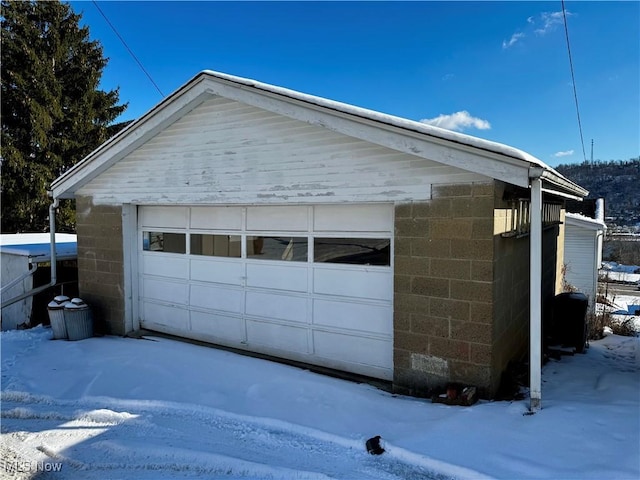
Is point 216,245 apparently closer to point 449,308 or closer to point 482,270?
point 449,308

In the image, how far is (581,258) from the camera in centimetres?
1521

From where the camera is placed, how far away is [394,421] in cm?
399

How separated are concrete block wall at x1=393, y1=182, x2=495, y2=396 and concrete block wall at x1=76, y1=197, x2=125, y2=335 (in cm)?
521

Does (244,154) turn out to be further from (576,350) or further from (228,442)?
(576,350)

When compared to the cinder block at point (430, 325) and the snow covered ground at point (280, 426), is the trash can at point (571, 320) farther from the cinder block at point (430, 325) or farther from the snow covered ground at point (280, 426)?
the cinder block at point (430, 325)

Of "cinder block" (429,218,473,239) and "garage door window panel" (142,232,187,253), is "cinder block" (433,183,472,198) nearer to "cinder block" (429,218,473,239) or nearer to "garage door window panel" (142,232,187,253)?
"cinder block" (429,218,473,239)

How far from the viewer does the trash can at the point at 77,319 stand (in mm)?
7211

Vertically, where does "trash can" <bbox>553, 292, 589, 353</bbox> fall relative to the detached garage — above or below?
below

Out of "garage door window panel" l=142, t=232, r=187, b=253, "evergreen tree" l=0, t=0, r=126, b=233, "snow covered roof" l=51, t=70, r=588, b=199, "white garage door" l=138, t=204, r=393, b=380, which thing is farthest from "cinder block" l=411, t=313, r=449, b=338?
"evergreen tree" l=0, t=0, r=126, b=233

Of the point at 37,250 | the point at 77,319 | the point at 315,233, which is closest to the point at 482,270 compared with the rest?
the point at 315,233

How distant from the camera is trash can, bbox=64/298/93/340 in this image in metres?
7.21

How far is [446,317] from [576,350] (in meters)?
3.60

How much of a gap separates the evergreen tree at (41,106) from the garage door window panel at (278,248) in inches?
655

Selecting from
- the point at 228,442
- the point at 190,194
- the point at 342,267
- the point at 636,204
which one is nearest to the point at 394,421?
the point at 228,442
